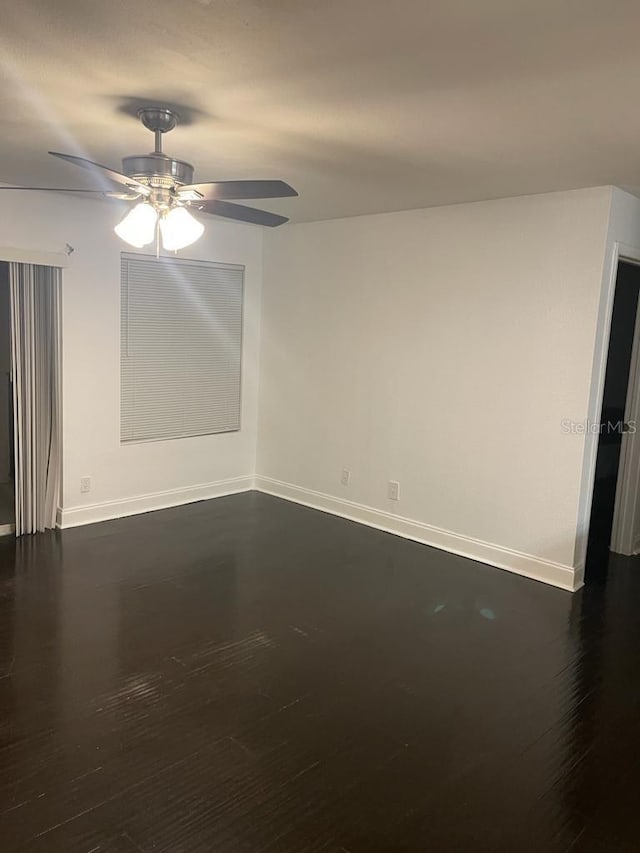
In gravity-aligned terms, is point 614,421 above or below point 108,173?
below

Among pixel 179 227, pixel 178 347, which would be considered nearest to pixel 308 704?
pixel 179 227

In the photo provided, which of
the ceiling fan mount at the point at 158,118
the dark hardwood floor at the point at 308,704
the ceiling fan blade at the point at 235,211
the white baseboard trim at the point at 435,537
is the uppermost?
the ceiling fan mount at the point at 158,118

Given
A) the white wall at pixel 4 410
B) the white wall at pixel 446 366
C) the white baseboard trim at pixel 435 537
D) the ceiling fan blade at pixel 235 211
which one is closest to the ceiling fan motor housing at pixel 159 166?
the ceiling fan blade at pixel 235 211

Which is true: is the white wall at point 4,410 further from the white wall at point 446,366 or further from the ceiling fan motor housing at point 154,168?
the ceiling fan motor housing at point 154,168

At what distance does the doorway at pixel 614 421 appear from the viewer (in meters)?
4.27

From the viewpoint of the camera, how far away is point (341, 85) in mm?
2240

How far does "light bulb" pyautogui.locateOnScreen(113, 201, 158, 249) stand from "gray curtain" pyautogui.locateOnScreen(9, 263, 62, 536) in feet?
6.49

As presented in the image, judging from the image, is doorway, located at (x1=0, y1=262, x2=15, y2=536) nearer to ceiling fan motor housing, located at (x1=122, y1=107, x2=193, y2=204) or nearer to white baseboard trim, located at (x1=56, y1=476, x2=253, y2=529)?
white baseboard trim, located at (x1=56, y1=476, x2=253, y2=529)

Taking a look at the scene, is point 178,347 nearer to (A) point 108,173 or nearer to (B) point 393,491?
(B) point 393,491

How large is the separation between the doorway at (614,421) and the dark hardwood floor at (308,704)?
0.75ft

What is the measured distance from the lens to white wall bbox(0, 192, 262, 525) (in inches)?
175

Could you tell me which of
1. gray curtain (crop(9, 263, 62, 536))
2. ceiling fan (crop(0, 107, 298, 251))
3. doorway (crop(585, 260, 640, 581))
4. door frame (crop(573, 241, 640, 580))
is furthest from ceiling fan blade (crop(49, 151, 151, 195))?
doorway (crop(585, 260, 640, 581))

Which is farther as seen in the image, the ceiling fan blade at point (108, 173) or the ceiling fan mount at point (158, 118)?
the ceiling fan mount at point (158, 118)

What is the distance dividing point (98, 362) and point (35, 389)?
0.49 metres
